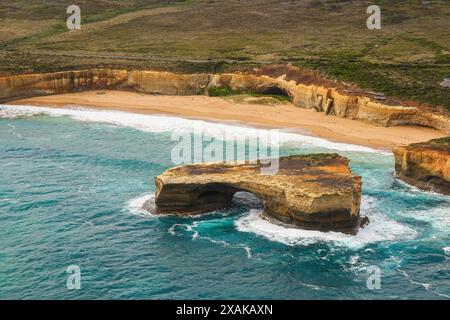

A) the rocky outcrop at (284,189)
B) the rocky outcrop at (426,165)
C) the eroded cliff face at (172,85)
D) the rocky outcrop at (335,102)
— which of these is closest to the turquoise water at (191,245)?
the rocky outcrop at (284,189)

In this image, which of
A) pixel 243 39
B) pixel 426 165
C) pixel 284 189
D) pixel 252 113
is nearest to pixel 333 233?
pixel 284 189

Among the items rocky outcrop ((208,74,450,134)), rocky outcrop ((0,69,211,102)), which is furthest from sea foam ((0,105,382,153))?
rocky outcrop ((208,74,450,134))

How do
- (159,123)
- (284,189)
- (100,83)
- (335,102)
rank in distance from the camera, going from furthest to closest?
(100,83) < (159,123) < (335,102) < (284,189)

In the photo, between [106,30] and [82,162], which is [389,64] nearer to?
[82,162]

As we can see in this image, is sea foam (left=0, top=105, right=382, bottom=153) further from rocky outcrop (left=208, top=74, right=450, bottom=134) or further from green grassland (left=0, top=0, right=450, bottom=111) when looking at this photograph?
green grassland (left=0, top=0, right=450, bottom=111)

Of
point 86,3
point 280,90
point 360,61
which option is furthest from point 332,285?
point 86,3

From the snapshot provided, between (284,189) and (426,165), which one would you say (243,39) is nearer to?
(426,165)

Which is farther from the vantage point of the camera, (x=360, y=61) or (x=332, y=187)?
(x=360, y=61)
